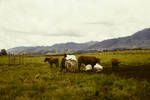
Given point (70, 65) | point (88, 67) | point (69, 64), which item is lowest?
point (88, 67)

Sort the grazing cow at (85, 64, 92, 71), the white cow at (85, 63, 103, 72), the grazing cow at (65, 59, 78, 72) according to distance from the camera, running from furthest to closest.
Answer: the grazing cow at (65, 59, 78, 72) → the grazing cow at (85, 64, 92, 71) → the white cow at (85, 63, 103, 72)

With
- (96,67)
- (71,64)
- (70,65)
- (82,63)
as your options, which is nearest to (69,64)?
(70,65)

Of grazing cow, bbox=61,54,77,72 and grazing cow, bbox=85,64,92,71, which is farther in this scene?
grazing cow, bbox=61,54,77,72

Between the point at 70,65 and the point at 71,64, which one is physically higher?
the point at 71,64

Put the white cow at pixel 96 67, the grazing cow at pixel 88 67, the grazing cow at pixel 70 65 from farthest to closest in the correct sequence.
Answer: the grazing cow at pixel 70 65, the grazing cow at pixel 88 67, the white cow at pixel 96 67

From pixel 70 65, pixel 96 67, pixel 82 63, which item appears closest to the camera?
pixel 96 67

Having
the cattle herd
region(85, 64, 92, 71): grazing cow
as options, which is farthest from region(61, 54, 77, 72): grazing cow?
region(85, 64, 92, 71): grazing cow

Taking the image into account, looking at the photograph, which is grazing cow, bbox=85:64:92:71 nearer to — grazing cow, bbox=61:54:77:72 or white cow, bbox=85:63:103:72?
white cow, bbox=85:63:103:72

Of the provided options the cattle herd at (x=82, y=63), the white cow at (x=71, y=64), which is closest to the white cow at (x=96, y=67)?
the cattle herd at (x=82, y=63)

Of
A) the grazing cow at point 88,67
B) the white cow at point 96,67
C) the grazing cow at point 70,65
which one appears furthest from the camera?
the grazing cow at point 70,65

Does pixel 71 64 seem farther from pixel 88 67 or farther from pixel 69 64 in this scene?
pixel 88 67

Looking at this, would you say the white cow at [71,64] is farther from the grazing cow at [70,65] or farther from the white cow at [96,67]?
the white cow at [96,67]

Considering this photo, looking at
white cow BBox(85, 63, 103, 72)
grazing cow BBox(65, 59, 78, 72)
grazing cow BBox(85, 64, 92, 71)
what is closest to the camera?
white cow BBox(85, 63, 103, 72)

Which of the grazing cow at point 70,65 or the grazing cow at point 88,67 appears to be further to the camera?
the grazing cow at point 70,65
